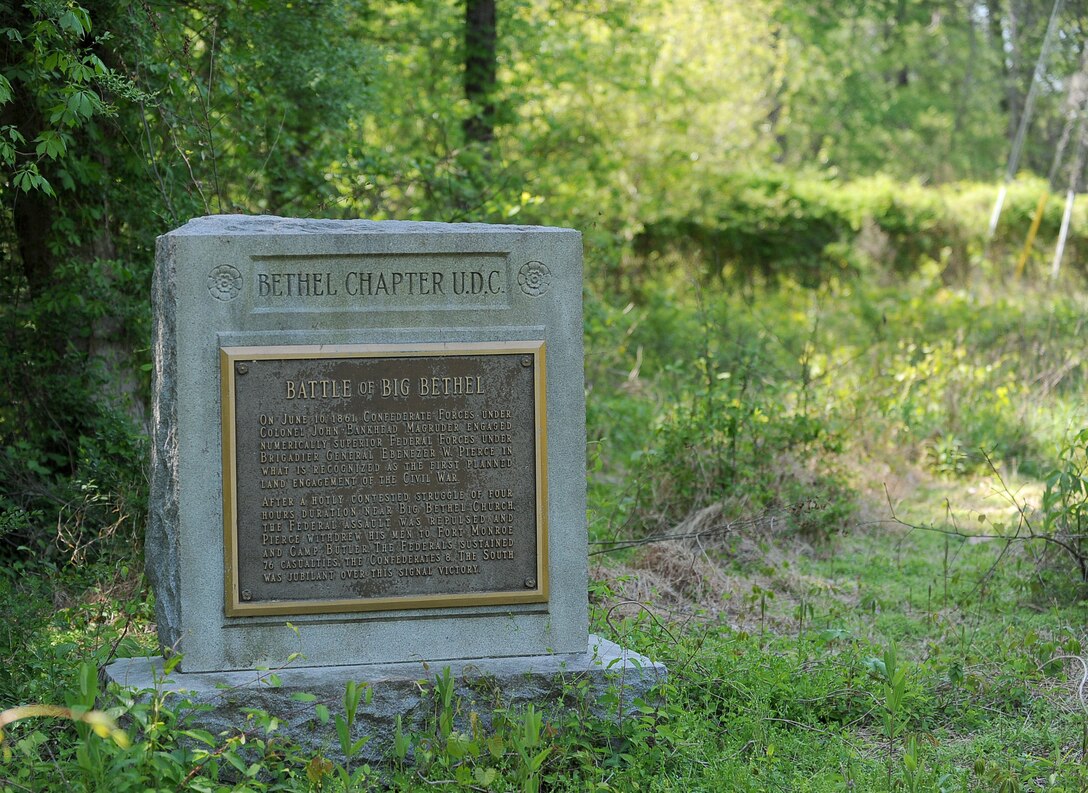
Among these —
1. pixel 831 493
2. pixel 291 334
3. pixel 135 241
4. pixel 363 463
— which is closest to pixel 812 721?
pixel 363 463

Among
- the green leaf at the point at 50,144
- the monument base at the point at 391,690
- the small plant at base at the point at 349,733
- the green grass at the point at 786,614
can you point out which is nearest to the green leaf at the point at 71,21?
the green leaf at the point at 50,144

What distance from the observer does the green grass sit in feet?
12.1

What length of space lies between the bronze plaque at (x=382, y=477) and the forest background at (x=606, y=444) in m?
0.50

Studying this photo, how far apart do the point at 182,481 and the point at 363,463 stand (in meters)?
0.60

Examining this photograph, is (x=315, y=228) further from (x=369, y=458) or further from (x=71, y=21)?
(x=71, y=21)

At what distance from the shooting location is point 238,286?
383 centimetres

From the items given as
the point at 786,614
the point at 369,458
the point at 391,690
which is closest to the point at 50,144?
→ the point at 369,458

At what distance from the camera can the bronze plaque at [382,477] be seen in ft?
12.7

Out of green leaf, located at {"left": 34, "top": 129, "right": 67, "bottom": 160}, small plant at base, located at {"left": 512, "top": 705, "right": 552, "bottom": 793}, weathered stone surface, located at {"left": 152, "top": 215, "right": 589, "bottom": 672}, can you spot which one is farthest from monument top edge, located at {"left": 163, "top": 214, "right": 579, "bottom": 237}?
small plant at base, located at {"left": 512, "top": 705, "right": 552, "bottom": 793}

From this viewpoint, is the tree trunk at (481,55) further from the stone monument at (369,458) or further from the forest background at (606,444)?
the stone monument at (369,458)

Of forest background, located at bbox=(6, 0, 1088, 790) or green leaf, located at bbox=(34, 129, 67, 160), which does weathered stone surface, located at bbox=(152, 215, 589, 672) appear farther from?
green leaf, located at bbox=(34, 129, 67, 160)

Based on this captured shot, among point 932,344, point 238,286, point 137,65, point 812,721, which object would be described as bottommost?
point 812,721

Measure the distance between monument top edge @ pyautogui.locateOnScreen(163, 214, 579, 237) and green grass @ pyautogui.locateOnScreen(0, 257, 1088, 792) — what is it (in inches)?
60.4

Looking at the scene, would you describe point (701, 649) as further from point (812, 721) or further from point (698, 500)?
point (698, 500)
